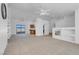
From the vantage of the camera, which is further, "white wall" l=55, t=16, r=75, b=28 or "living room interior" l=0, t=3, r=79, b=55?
"white wall" l=55, t=16, r=75, b=28

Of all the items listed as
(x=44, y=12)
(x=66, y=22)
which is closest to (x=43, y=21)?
(x=44, y=12)

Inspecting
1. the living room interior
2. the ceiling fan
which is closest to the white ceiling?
the living room interior

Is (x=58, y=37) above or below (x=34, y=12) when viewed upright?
Answer: below

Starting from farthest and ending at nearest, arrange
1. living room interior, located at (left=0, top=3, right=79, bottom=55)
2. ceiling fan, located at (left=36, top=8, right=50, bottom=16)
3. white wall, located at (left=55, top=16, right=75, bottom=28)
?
ceiling fan, located at (left=36, top=8, right=50, bottom=16), white wall, located at (left=55, top=16, right=75, bottom=28), living room interior, located at (left=0, top=3, right=79, bottom=55)

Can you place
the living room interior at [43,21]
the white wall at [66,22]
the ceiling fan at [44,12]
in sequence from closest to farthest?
1. the living room interior at [43,21]
2. the white wall at [66,22]
3. the ceiling fan at [44,12]

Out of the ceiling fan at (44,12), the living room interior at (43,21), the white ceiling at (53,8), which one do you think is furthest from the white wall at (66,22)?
the ceiling fan at (44,12)

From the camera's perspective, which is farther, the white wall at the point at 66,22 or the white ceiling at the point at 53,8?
the white wall at the point at 66,22

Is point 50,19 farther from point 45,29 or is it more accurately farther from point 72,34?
point 72,34

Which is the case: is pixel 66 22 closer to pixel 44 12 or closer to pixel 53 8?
pixel 53 8

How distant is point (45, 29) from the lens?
411 centimetres

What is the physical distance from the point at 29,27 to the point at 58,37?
141cm

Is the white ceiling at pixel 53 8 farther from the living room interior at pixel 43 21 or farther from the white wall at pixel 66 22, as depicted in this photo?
the white wall at pixel 66 22

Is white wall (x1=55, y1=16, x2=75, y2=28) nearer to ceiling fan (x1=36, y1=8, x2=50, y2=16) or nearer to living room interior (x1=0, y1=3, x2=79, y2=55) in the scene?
living room interior (x1=0, y1=3, x2=79, y2=55)

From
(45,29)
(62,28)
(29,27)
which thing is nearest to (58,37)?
(62,28)
